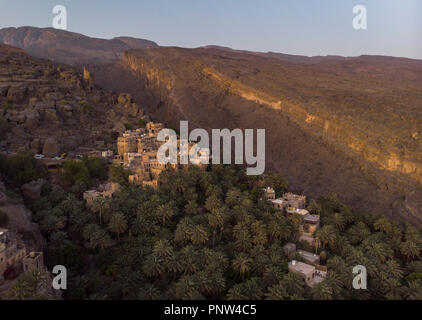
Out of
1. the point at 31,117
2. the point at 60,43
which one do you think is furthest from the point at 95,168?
the point at 60,43

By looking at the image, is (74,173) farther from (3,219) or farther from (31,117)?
(31,117)

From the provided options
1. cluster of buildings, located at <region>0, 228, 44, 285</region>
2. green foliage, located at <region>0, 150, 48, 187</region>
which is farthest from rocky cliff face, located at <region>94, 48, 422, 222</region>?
cluster of buildings, located at <region>0, 228, 44, 285</region>

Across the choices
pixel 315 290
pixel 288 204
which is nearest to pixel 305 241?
pixel 288 204

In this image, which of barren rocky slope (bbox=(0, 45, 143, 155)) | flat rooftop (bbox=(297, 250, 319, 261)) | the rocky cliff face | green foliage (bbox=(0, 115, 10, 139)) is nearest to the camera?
flat rooftop (bbox=(297, 250, 319, 261))

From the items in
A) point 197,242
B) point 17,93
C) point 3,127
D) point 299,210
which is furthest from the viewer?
point 17,93

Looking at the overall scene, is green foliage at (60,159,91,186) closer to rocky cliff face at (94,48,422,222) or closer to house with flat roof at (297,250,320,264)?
house with flat roof at (297,250,320,264)

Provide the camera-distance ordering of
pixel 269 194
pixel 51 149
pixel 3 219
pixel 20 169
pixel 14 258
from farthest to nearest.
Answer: pixel 51 149 → pixel 269 194 → pixel 20 169 → pixel 3 219 → pixel 14 258

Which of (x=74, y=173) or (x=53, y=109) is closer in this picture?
(x=74, y=173)
